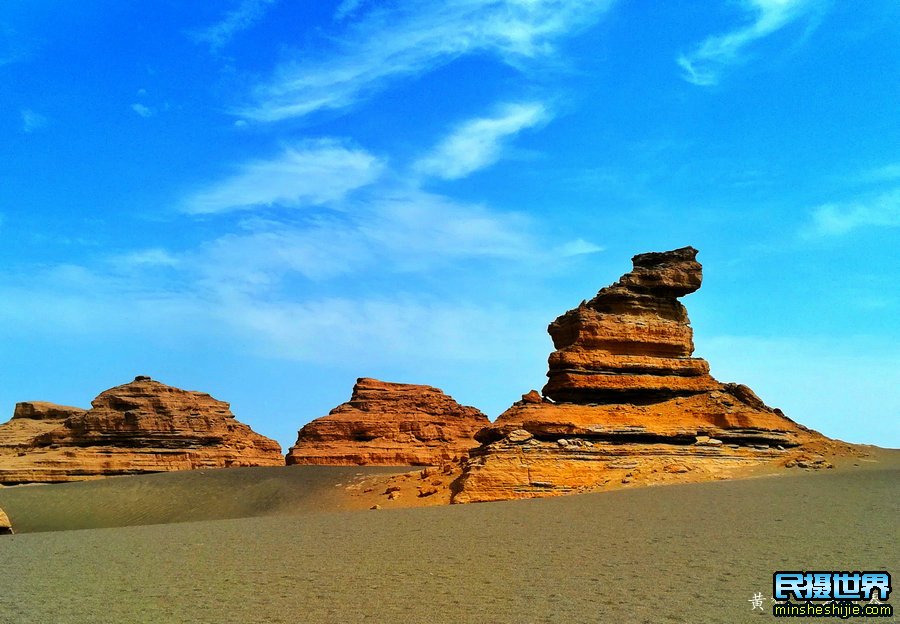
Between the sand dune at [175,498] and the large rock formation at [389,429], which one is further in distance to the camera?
the large rock formation at [389,429]

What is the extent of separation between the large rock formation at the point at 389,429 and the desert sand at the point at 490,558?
24062 mm

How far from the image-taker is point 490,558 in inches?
530

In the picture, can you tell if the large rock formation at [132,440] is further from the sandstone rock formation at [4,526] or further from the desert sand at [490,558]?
the desert sand at [490,558]

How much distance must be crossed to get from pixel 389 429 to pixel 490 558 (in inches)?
1425

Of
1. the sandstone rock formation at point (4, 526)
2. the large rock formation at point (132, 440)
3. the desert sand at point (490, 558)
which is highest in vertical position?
the large rock formation at point (132, 440)

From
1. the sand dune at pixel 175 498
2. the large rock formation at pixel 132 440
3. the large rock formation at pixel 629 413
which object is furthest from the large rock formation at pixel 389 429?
the large rock formation at pixel 629 413

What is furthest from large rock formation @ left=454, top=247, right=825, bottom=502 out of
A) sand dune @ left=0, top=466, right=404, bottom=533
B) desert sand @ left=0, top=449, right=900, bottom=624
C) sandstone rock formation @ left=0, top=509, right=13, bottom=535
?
sandstone rock formation @ left=0, top=509, right=13, bottom=535

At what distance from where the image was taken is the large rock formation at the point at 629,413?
22.7 m

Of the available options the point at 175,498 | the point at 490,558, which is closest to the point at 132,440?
the point at 175,498

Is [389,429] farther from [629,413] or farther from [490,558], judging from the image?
[490,558]

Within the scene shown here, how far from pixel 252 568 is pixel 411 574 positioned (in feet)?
10.1

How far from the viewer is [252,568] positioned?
13461mm

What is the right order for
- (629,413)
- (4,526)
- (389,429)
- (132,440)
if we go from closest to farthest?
1. (629,413)
2. (4,526)
3. (132,440)
4. (389,429)

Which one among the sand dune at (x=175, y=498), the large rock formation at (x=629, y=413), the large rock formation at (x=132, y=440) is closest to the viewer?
the large rock formation at (x=629, y=413)
